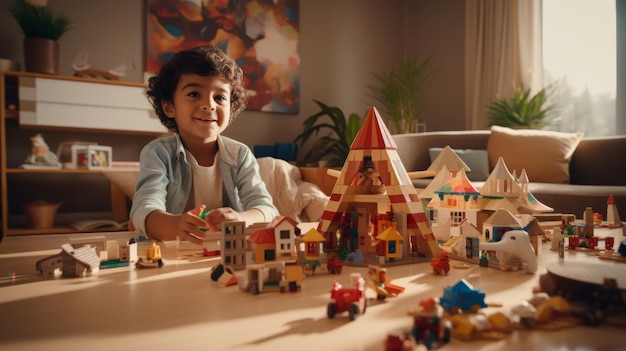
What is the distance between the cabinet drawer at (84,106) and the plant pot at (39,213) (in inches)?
19.4

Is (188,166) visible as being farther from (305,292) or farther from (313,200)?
(313,200)

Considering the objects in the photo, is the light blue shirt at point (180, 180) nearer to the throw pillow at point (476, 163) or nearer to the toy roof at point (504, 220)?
the toy roof at point (504, 220)

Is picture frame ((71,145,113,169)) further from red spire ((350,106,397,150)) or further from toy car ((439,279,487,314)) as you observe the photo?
toy car ((439,279,487,314))

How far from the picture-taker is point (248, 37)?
12.9 ft

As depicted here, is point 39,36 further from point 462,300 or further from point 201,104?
point 462,300

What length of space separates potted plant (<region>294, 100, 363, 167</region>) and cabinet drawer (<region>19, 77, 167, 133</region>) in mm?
1271

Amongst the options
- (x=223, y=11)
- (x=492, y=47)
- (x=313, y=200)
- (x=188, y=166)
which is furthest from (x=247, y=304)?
(x=492, y=47)

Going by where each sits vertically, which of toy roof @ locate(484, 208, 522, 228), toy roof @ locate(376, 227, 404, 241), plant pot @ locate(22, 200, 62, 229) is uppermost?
toy roof @ locate(484, 208, 522, 228)

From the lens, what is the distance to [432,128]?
15.6 feet

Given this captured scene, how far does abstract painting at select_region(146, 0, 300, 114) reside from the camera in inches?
140

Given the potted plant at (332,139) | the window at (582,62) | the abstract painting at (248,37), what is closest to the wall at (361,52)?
the abstract painting at (248,37)

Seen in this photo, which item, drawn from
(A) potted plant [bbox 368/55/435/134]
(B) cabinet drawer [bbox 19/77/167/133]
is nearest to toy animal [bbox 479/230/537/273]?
(B) cabinet drawer [bbox 19/77/167/133]

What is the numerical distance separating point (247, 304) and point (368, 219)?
0.34 meters

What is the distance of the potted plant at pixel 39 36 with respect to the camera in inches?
110
